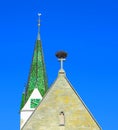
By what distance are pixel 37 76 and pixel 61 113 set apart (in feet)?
96.9

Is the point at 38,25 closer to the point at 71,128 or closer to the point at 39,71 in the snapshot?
the point at 39,71

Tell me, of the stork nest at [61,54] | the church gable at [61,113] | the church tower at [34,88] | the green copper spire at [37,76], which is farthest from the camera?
the green copper spire at [37,76]

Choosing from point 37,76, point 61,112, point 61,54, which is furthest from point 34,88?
point 61,112

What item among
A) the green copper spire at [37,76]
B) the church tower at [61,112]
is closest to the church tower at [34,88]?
the green copper spire at [37,76]

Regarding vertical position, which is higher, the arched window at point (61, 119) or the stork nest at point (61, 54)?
the stork nest at point (61, 54)

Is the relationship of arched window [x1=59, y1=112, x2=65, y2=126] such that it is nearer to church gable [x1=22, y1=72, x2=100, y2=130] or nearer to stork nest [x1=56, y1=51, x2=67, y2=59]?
church gable [x1=22, y1=72, x2=100, y2=130]

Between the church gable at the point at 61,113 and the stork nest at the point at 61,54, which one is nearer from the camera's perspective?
the church gable at the point at 61,113

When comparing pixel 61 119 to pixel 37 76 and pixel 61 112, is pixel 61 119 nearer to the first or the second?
pixel 61 112

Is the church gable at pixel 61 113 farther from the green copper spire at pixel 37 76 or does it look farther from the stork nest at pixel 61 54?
the green copper spire at pixel 37 76

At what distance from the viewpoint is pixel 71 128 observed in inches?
1177

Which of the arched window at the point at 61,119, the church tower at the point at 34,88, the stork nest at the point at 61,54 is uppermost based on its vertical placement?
the church tower at the point at 34,88

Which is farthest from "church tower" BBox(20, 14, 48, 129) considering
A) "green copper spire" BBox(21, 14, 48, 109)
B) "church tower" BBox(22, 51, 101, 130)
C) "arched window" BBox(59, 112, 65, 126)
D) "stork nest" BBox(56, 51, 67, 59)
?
"arched window" BBox(59, 112, 65, 126)

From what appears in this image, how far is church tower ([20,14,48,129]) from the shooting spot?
57.8 meters

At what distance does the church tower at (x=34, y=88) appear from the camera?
57.8 metres
